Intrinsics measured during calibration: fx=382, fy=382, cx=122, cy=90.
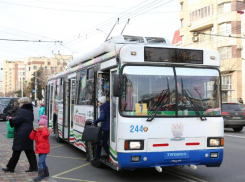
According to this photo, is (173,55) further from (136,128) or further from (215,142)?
(215,142)

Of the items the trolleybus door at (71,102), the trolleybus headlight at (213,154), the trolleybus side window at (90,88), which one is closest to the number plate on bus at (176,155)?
the trolleybus headlight at (213,154)

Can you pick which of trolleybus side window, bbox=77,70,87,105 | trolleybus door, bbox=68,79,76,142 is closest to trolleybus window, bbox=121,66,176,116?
trolleybus side window, bbox=77,70,87,105

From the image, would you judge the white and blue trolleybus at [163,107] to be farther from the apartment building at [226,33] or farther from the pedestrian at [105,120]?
the apartment building at [226,33]

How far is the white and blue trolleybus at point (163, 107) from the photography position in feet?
23.6

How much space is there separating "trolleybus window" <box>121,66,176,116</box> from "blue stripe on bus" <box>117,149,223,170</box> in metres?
0.77

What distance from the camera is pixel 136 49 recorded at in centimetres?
742

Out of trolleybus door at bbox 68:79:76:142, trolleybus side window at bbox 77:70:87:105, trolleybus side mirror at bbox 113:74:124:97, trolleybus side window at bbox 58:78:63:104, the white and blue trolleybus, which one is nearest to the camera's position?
trolleybus side mirror at bbox 113:74:124:97

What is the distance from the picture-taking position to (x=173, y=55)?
7.69 meters

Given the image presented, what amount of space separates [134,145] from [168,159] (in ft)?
2.41

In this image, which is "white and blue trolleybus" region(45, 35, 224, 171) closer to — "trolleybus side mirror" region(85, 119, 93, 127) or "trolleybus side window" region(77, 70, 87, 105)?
"trolleybus side mirror" region(85, 119, 93, 127)

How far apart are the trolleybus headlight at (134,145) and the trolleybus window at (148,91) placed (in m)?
0.53

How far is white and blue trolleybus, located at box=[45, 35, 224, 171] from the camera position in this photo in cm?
718

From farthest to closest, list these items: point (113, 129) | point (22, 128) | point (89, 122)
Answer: point (89, 122)
point (22, 128)
point (113, 129)

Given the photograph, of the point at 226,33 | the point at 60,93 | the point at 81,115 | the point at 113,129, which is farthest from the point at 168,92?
the point at 226,33
